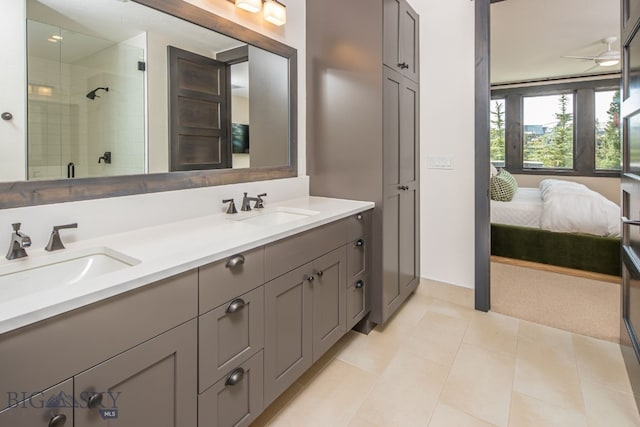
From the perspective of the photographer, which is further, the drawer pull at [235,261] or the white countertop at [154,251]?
the drawer pull at [235,261]

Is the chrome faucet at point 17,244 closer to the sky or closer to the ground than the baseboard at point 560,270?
closer to the sky

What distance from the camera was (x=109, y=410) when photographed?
2.86 feet

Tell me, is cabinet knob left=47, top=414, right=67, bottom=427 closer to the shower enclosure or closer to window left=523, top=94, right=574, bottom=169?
the shower enclosure

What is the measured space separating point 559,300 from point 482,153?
139cm

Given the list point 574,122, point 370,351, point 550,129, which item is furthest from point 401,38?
point 574,122

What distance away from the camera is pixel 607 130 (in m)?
5.14

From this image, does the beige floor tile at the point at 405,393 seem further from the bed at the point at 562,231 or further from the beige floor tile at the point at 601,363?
the bed at the point at 562,231

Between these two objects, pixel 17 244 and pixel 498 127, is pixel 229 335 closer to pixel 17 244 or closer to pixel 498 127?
pixel 17 244

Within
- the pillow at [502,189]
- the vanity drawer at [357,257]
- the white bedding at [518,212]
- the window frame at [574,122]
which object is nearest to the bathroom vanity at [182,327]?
the vanity drawer at [357,257]

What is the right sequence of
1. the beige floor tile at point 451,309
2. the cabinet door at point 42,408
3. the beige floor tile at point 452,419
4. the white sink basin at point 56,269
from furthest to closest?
the beige floor tile at point 451,309
the beige floor tile at point 452,419
the white sink basin at point 56,269
the cabinet door at point 42,408

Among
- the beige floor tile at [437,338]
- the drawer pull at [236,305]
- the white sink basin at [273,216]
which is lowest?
the beige floor tile at [437,338]

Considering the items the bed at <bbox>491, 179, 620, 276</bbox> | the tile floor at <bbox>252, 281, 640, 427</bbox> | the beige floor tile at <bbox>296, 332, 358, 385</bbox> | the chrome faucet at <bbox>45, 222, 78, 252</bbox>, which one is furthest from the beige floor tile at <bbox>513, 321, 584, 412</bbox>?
the chrome faucet at <bbox>45, 222, 78, 252</bbox>

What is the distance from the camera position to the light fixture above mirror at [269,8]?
1.85 m

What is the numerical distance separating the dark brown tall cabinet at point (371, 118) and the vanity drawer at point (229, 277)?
3.49ft
